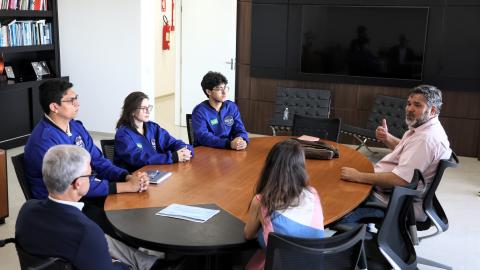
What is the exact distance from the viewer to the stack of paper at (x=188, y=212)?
8.44 ft

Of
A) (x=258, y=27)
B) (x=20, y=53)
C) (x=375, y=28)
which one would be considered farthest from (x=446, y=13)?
(x=20, y=53)

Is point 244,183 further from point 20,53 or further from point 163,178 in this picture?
point 20,53

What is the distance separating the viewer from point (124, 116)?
142 inches

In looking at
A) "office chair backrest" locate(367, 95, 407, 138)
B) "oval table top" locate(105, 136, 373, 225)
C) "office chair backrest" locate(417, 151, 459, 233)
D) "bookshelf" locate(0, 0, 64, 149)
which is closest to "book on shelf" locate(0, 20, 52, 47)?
"bookshelf" locate(0, 0, 64, 149)

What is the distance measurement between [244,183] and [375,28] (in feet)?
14.8

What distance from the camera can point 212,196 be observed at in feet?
9.54

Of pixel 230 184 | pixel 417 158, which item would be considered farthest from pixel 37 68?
pixel 417 158

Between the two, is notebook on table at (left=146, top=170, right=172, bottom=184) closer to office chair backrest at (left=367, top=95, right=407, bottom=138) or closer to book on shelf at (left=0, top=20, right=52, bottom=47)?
office chair backrest at (left=367, top=95, right=407, bottom=138)

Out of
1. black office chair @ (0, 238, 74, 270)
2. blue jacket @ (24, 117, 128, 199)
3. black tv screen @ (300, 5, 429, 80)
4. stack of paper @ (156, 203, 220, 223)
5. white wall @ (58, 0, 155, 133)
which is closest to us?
black office chair @ (0, 238, 74, 270)

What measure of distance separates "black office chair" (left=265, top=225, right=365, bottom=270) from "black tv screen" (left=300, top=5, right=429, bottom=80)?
17.1 feet

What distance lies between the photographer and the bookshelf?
6590 mm

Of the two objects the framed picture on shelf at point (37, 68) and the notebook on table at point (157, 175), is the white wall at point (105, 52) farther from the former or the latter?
the notebook on table at point (157, 175)

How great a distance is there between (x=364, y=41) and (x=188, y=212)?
509cm

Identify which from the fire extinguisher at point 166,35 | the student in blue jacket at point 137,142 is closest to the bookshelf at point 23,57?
the fire extinguisher at point 166,35
